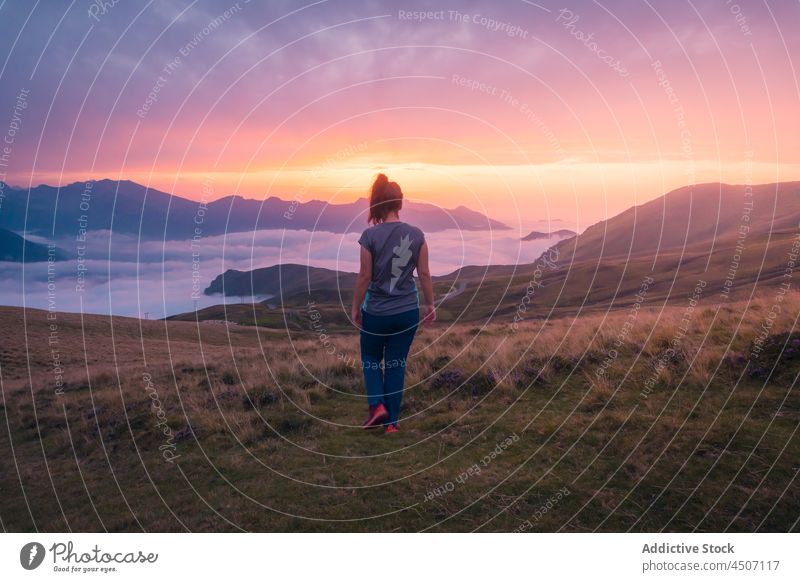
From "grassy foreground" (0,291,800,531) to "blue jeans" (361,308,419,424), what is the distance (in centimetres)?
58

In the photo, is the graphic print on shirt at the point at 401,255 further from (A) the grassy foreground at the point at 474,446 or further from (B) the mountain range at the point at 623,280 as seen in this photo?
(B) the mountain range at the point at 623,280

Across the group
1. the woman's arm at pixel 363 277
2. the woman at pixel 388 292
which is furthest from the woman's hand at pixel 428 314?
the woman's arm at pixel 363 277

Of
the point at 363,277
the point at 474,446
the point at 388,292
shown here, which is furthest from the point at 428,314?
the point at 474,446

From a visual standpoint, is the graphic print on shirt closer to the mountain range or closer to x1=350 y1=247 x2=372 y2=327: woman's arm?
x1=350 y1=247 x2=372 y2=327: woman's arm

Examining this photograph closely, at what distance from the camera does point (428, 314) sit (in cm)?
843

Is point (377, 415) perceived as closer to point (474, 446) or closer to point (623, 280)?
point (474, 446)

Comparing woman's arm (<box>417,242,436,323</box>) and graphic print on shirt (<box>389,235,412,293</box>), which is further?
woman's arm (<box>417,242,436,323</box>)

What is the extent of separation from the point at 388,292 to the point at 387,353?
866 millimetres

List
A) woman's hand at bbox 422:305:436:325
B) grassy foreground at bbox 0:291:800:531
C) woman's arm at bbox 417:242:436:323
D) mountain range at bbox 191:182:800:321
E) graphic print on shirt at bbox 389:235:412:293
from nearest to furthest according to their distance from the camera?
grassy foreground at bbox 0:291:800:531 → graphic print on shirt at bbox 389:235:412:293 → woman's arm at bbox 417:242:436:323 → woman's hand at bbox 422:305:436:325 → mountain range at bbox 191:182:800:321

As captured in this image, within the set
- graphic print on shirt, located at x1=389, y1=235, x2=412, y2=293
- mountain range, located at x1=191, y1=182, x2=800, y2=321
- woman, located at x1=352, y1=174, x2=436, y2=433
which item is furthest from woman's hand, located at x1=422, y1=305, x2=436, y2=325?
mountain range, located at x1=191, y1=182, x2=800, y2=321

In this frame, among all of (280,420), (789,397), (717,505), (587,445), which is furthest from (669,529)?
(280,420)

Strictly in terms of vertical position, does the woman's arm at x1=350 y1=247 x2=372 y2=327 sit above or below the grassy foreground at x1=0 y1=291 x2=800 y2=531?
above

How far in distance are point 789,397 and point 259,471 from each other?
691cm

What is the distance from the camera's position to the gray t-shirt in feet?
26.6
